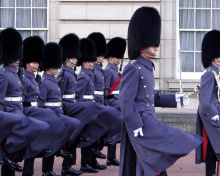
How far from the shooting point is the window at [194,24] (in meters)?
17.7

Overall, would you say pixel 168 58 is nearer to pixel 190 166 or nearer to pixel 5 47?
pixel 190 166

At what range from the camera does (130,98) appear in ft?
29.1

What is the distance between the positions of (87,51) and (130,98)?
4.22 m

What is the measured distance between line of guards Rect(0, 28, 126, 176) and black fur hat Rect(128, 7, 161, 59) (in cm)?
150

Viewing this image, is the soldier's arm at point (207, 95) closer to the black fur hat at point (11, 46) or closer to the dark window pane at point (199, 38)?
the black fur hat at point (11, 46)

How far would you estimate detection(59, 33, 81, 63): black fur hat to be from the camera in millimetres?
12586

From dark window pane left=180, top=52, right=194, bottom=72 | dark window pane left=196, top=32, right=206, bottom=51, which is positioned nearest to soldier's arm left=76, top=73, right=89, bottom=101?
dark window pane left=180, top=52, right=194, bottom=72

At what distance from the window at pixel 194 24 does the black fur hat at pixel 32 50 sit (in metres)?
6.30

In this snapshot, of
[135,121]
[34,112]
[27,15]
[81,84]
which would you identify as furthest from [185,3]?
[135,121]

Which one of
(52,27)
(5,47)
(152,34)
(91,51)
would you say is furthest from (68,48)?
(52,27)

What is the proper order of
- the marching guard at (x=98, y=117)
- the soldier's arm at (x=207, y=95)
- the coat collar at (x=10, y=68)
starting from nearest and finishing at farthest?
the coat collar at (x=10, y=68), the soldier's arm at (x=207, y=95), the marching guard at (x=98, y=117)

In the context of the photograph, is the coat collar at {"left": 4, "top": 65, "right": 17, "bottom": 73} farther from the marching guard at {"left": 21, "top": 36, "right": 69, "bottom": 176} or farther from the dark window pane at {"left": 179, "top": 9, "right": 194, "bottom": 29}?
the dark window pane at {"left": 179, "top": 9, "right": 194, "bottom": 29}

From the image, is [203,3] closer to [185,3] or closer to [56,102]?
[185,3]

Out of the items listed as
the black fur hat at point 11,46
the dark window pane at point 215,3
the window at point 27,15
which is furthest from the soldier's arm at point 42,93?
the dark window pane at point 215,3
